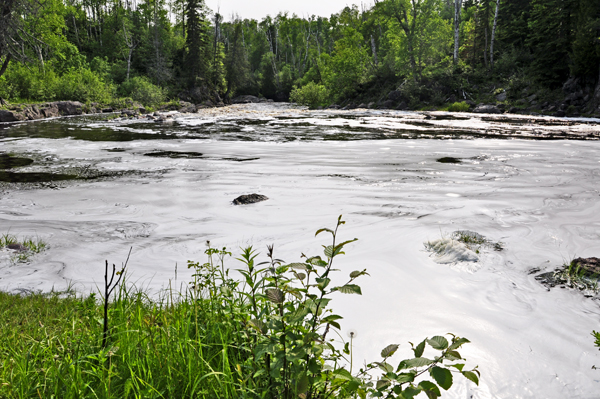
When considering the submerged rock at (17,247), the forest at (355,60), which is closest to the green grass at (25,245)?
the submerged rock at (17,247)

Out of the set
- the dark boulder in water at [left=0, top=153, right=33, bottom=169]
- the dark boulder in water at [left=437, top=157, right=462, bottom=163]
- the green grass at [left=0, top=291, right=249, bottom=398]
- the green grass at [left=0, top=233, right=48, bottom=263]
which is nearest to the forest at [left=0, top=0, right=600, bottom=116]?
the dark boulder in water at [left=0, top=153, right=33, bottom=169]

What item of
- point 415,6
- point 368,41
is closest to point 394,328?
point 415,6

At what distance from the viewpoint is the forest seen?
23.6m

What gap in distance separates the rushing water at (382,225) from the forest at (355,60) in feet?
54.2

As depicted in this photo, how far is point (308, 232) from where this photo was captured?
Answer: 4527mm

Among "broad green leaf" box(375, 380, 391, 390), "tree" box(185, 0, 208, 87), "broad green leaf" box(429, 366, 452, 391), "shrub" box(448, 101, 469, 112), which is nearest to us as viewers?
"broad green leaf" box(429, 366, 452, 391)

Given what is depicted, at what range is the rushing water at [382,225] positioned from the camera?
8.07 ft

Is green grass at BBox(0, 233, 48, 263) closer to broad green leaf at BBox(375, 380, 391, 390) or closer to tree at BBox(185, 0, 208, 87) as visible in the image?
broad green leaf at BBox(375, 380, 391, 390)

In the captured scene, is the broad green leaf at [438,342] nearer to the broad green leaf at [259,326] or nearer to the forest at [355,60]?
the broad green leaf at [259,326]

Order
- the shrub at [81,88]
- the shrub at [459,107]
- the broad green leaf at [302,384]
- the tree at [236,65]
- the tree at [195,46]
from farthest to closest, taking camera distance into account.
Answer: the tree at [236,65] → the tree at [195,46] → the shrub at [81,88] → the shrub at [459,107] → the broad green leaf at [302,384]

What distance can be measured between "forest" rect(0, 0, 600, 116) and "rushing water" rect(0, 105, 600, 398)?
16.5m

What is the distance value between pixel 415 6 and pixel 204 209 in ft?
130

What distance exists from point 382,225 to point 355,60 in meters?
43.1

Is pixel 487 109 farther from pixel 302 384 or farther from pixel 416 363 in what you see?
pixel 302 384
